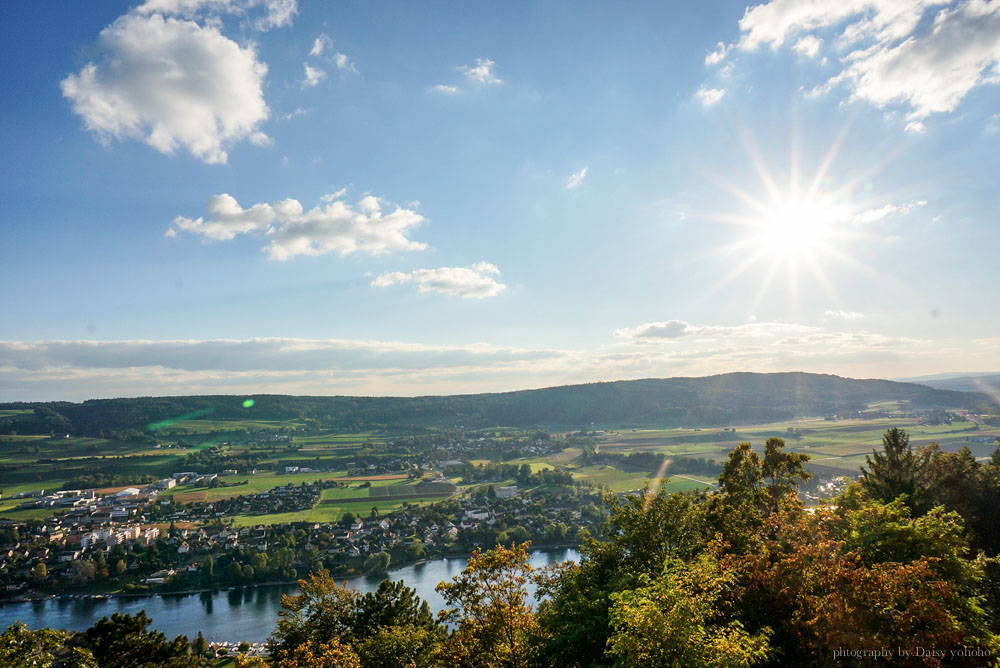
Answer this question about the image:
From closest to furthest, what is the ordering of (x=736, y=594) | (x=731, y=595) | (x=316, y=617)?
1. (x=736, y=594)
2. (x=731, y=595)
3. (x=316, y=617)

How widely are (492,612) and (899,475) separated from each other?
2575 cm

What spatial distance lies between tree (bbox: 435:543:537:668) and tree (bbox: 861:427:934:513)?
70.8 ft

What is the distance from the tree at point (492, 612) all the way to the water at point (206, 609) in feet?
150

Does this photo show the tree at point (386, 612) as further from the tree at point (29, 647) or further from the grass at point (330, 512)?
the grass at point (330, 512)

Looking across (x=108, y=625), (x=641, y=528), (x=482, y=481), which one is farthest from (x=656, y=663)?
(x=482, y=481)

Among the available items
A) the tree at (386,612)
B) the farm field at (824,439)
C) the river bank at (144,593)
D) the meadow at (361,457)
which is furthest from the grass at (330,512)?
A: the farm field at (824,439)

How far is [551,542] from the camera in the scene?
275 feet

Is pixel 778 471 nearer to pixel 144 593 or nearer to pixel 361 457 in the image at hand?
pixel 144 593

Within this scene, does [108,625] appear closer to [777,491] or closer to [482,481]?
[777,491]

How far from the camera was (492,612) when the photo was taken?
590 inches

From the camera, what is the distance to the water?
55969 millimetres

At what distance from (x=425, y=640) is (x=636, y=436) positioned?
188 metres

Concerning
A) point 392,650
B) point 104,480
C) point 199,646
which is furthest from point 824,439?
point 104,480

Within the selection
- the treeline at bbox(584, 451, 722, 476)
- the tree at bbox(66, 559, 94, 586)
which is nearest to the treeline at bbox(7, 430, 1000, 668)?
the tree at bbox(66, 559, 94, 586)
